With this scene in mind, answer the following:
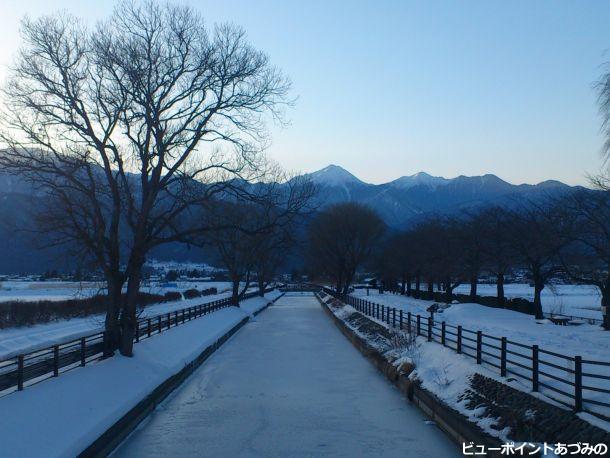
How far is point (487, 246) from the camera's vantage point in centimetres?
5256

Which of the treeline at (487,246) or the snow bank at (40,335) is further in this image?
the treeline at (487,246)

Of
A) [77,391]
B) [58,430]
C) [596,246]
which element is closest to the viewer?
[58,430]

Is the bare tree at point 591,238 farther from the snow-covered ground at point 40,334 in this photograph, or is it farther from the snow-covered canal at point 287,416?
the snow-covered ground at point 40,334

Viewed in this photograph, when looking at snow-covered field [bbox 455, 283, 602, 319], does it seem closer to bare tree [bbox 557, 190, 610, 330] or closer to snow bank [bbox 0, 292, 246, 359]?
bare tree [bbox 557, 190, 610, 330]

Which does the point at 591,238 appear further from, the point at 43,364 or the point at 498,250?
the point at 43,364

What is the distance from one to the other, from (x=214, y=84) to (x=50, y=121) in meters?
5.36

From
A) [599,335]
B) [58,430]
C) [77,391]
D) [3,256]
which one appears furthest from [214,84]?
[3,256]

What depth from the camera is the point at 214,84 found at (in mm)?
21688

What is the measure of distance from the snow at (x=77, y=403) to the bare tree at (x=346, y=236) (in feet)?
202

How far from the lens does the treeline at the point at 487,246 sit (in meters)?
32.7

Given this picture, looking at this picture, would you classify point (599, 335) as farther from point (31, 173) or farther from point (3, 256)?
point (3, 256)

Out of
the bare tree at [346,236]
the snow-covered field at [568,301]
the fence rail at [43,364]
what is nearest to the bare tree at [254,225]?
the fence rail at [43,364]

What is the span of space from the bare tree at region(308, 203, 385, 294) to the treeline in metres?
0.13

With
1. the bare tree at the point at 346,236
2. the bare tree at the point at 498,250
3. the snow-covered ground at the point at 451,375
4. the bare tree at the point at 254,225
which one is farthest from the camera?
the bare tree at the point at 346,236
